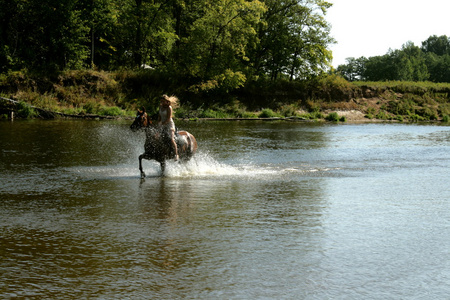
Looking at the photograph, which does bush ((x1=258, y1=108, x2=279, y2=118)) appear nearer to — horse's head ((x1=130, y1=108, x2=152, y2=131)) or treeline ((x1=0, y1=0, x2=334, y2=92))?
treeline ((x1=0, y1=0, x2=334, y2=92))

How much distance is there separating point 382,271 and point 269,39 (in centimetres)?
5636

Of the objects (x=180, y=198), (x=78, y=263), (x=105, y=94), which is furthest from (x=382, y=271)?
(x=105, y=94)

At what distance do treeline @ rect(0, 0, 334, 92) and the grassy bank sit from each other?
51.9 inches

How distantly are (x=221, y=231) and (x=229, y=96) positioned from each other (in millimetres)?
47404

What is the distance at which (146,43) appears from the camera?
5453cm

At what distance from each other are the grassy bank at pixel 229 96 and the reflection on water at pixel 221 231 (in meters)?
29.5

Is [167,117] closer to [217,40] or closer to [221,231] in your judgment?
[221,231]

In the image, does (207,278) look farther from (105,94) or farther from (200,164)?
(105,94)


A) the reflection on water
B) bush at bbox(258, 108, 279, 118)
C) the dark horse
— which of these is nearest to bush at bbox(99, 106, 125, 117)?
bush at bbox(258, 108, 279, 118)

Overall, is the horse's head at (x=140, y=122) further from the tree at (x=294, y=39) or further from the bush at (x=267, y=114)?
the tree at (x=294, y=39)

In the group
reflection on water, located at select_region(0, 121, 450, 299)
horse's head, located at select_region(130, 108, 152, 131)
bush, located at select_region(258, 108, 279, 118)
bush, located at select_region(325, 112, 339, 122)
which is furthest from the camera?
bush, located at select_region(325, 112, 339, 122)

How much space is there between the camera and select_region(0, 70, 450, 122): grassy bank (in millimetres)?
45031

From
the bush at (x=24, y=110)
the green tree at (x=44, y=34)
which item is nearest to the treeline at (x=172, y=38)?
the green tree at (x=44, y=34)

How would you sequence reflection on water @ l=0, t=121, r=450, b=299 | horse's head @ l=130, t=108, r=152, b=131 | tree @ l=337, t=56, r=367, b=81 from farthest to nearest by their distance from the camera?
tree @ l=337, t=56, r=367, b=81, horse's head @ l=130, t=108, r=152, b=131, reflection on water @ l=0, t=121, r=450, b=299
